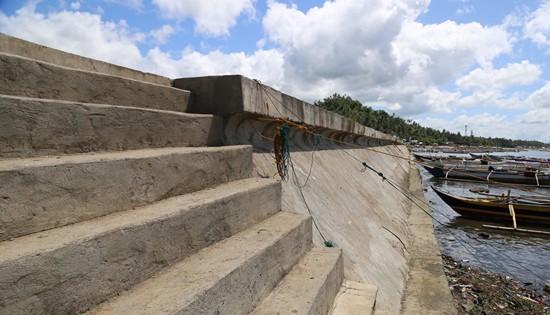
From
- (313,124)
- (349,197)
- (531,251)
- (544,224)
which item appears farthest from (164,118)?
(544,224)

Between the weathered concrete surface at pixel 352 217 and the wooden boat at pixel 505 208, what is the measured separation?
25.8 ft

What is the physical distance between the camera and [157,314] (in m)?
1.29

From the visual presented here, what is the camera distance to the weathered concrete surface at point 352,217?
3646mm

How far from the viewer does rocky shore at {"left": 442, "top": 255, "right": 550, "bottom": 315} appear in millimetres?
6137

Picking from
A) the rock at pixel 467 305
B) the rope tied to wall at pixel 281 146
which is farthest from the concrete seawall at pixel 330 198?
the rock at pixel 467 305

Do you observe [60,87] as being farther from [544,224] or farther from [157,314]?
[544,224]

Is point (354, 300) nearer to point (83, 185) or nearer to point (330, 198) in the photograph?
point (83, 185)

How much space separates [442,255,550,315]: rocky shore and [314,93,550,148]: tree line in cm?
4806

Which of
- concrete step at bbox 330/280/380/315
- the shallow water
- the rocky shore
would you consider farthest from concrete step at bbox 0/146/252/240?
the shallow water

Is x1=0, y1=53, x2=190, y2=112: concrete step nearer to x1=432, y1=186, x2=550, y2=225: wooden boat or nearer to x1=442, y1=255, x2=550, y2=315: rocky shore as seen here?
x1=442, y1=255, x2=550, y2=315: rocky shore

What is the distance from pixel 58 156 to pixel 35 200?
433mm

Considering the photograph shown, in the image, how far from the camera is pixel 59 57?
103 inches

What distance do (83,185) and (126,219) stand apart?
266 millimetres

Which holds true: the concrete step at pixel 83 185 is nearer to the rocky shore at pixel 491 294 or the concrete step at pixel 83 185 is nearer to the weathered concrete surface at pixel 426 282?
the weathered concrete surface at pixel 426 282
